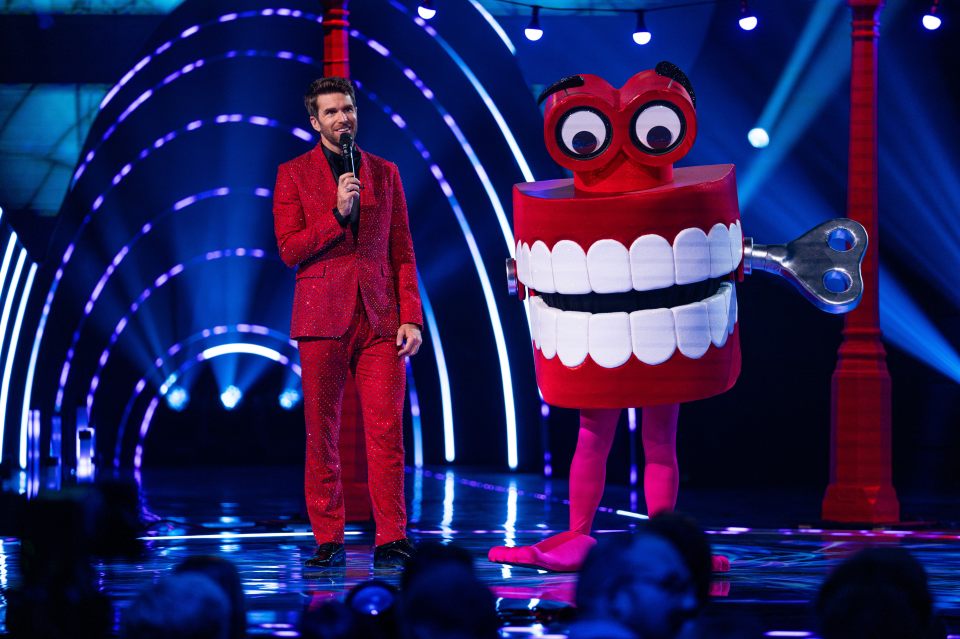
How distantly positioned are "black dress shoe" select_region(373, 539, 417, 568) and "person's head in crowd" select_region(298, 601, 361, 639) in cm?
206

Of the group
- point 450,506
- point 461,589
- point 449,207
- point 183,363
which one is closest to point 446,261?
point 449,207

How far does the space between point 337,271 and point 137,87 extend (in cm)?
674

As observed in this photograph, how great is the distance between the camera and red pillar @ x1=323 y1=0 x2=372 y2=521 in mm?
6539

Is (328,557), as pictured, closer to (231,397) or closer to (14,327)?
(14,327)

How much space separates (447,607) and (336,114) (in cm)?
247

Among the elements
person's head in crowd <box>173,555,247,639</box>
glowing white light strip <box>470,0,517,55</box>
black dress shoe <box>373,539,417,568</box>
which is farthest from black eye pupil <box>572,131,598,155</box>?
glowing white light strip <box>470,0,517,55</box>

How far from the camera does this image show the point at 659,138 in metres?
4.48

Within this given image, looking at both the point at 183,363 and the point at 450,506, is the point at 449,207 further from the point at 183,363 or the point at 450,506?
the point at 450,506

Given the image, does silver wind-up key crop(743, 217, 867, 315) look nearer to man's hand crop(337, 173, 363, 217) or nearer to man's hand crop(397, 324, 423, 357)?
man's hand crop(397, 324, 423, 357)

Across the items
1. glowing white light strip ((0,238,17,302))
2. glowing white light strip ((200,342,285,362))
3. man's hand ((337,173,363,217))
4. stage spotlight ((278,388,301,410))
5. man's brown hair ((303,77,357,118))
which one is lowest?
stage spotlight ((278,388,301,410))

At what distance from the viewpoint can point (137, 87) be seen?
10.9 metres

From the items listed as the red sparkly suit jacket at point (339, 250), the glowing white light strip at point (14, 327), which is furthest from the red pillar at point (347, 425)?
the glowing white light strip at point (14, 327)

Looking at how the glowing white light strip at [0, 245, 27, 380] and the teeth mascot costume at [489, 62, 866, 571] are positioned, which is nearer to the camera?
the teeth mascot costume at [489, 62, 866, 571]

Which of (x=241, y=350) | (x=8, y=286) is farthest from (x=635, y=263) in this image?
(x=241, y=350)
